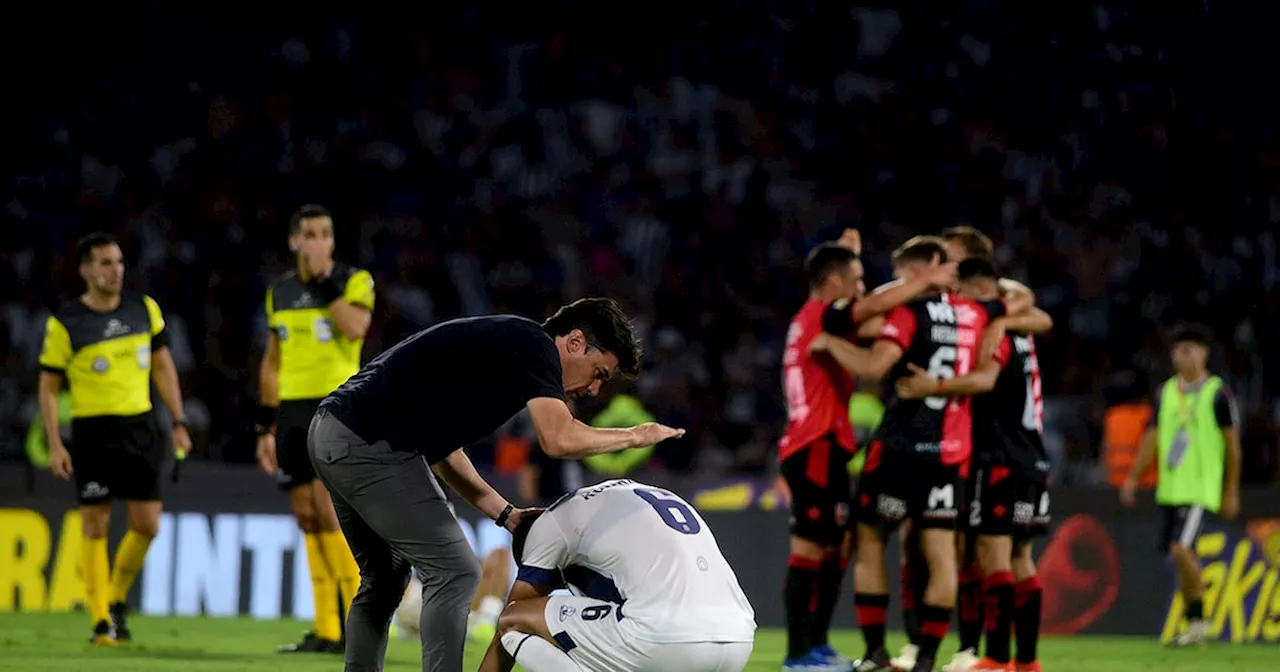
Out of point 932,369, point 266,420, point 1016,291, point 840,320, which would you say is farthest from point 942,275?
point 266,420

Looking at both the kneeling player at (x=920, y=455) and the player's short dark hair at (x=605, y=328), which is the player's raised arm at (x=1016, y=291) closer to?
the kneeling player at (x=920, y=455)

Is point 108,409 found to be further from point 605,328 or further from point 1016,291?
point 605,328

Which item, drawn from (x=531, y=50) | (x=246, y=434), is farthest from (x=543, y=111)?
(x=246, y=434)

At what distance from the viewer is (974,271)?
909 centimetres

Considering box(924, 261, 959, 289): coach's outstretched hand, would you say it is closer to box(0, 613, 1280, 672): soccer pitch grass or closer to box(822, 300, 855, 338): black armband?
box(822, 300, 855, 338): black armband

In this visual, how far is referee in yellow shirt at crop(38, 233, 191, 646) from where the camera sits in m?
10.2

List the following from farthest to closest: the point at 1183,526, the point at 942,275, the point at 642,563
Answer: the point at 1183,526, the point at 942,275, the point at 642,563

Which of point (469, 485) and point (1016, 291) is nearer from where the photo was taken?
point (469, 485)

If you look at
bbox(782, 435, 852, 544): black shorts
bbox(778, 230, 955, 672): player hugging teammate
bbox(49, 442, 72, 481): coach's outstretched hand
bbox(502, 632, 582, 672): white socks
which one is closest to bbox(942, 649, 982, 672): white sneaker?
bbox(778, 230, 955, 672): player hugging teammate

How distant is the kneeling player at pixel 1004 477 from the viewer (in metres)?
8.75

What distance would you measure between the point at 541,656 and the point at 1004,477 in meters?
3.98

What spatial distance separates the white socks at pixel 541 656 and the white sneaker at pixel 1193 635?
26.3ft

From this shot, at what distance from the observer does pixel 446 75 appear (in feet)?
68.7

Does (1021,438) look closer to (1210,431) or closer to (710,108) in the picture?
(1210,431)
